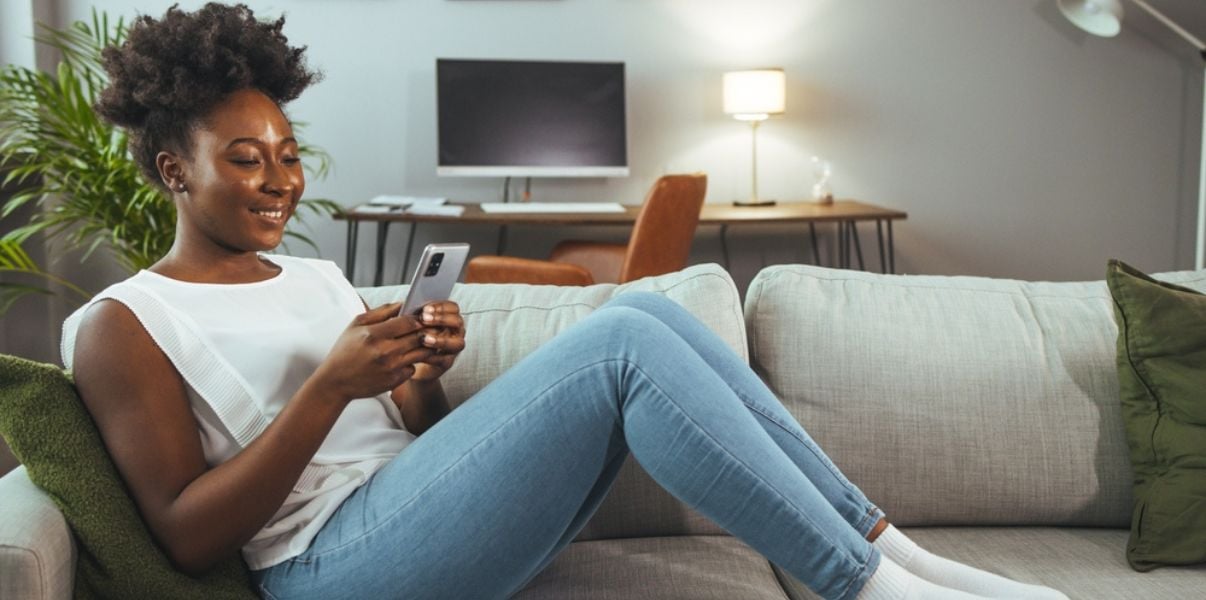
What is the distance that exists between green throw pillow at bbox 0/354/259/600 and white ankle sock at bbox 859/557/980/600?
0.76 m

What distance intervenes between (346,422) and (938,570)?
0.75 m

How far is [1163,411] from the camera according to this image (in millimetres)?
1699

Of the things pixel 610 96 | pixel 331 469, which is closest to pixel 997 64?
pixel 610 96

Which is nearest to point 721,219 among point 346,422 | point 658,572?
point 658,572

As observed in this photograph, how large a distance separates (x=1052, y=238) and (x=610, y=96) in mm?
2000

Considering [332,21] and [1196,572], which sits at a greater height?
[332,21]

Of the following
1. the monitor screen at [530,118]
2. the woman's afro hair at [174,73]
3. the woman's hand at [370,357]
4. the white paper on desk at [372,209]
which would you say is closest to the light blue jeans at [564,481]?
the woman's hand at [370,357]

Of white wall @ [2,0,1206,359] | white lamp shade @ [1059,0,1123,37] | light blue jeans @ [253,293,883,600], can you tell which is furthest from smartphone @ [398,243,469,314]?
white lamp shade @ [1059,0,1123,37]

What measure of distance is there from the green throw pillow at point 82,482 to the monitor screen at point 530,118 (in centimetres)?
332

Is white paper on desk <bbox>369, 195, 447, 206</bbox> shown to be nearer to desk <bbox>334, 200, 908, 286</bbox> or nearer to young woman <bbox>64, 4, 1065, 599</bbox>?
desk <bbox>334, 200, 908, 286</bbox>

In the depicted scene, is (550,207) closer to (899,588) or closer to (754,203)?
(754,203)

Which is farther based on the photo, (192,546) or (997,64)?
(997,64)

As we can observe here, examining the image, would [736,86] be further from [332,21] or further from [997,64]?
[332,21]

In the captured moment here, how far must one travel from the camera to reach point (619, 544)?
172 cm
